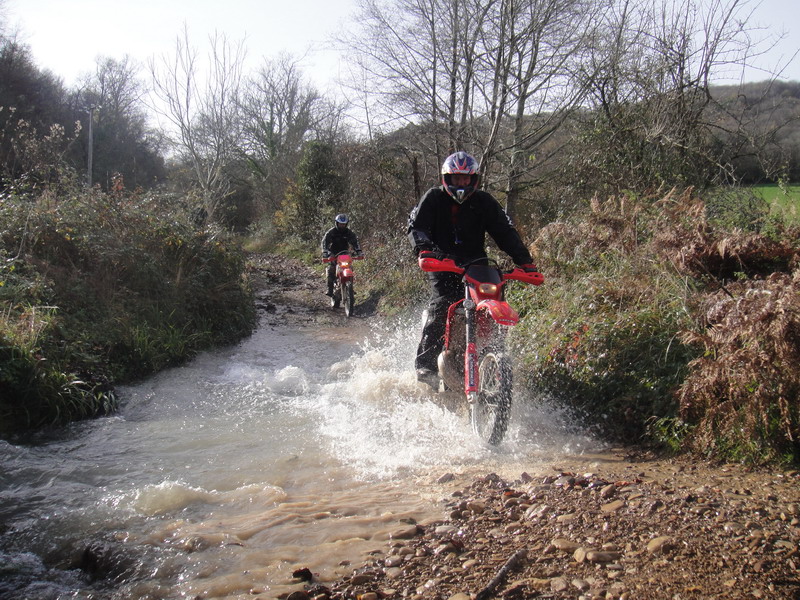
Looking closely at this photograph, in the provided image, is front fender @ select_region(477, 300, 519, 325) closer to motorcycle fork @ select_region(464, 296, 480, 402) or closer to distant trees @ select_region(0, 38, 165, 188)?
motorcycle fork @ select_region(464, 296, 480, 402)

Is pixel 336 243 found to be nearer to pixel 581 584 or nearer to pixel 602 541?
pixel 602 541

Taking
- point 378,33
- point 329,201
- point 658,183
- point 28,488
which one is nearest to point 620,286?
point 658,183

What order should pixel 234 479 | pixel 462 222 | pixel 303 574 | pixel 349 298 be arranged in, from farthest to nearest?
1. pixel 349 298
2. pixel 462 222
3. pixel 234 479
4. pixel 303 574

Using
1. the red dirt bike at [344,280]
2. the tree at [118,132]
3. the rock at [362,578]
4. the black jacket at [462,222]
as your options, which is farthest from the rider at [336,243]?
the tree at [118,132]

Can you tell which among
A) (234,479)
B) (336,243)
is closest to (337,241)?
(336,243)

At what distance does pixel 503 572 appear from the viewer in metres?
2.62

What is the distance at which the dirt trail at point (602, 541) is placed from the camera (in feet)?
8.13

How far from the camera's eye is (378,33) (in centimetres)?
1234

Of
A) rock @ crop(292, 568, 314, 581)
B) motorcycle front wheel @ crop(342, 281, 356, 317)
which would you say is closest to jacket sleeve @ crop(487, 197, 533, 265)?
rock @ crop(292, 568, 314, 581)

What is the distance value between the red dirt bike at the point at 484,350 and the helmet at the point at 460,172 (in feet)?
2.08

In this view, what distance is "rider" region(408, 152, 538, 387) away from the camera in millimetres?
5254

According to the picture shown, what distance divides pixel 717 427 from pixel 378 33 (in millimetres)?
10875

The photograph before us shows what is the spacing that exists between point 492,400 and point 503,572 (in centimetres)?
205

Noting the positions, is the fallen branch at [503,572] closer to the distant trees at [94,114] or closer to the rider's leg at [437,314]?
the rider's leg at [437,314]
